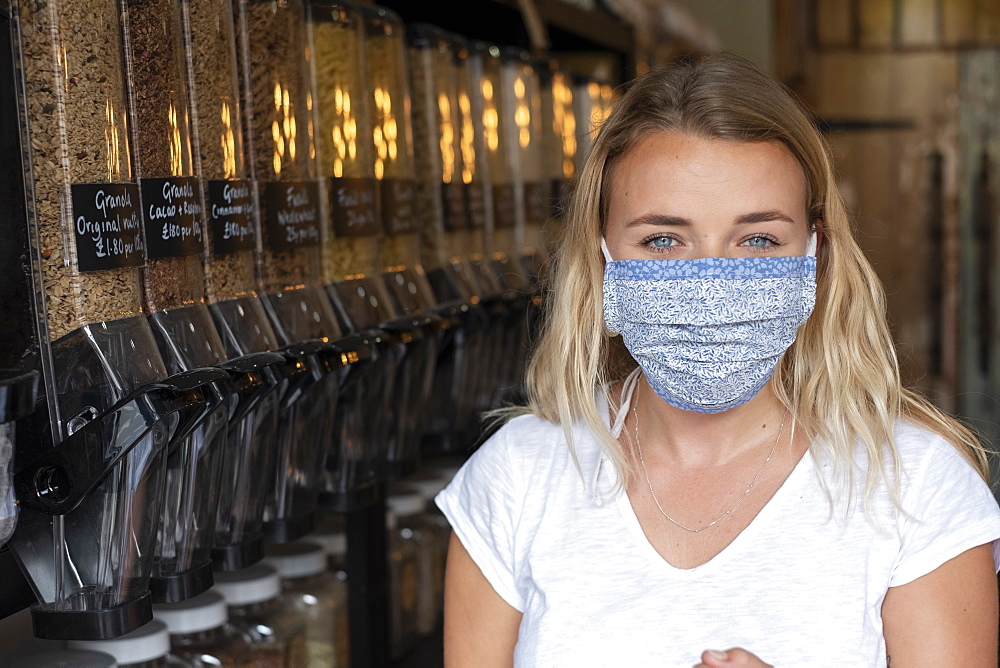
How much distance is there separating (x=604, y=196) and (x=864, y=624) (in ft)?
1.68

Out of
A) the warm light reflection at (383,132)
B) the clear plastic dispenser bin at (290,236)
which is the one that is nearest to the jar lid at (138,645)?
the clear plastic dispenser bin at (290,236)

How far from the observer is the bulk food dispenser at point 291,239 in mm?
1115

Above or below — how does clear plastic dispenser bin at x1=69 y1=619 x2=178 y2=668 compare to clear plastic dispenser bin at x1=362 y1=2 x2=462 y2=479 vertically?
below

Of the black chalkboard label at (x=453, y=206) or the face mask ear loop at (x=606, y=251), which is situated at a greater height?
the black chalkboard label at (x=453, y=206)

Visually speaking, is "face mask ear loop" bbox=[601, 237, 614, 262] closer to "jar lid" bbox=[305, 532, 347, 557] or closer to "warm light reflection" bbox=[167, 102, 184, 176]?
"warm light reflection" bbox=[167, 102, 184, 176]

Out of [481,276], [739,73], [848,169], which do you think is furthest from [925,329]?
[739,73]

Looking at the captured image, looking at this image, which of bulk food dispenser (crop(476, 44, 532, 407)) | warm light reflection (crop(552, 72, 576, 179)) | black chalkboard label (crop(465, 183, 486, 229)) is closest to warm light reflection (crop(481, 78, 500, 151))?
bulk food dispenser (crop(476, 44, 532, 407))

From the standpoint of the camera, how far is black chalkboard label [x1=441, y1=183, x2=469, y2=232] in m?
1.61

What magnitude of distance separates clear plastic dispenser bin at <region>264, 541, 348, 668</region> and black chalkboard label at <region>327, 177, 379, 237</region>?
19.5 inches

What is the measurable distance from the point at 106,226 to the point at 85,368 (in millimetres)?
111

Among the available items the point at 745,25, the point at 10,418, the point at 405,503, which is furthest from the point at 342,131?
the point at 745,25

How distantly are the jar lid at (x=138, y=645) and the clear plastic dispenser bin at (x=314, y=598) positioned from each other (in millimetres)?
349

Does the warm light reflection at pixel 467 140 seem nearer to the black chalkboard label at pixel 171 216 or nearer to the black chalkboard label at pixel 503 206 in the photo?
the black chalkboard label at pixel 503 206

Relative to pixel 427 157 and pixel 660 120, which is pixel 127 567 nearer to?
pixel 660 120
